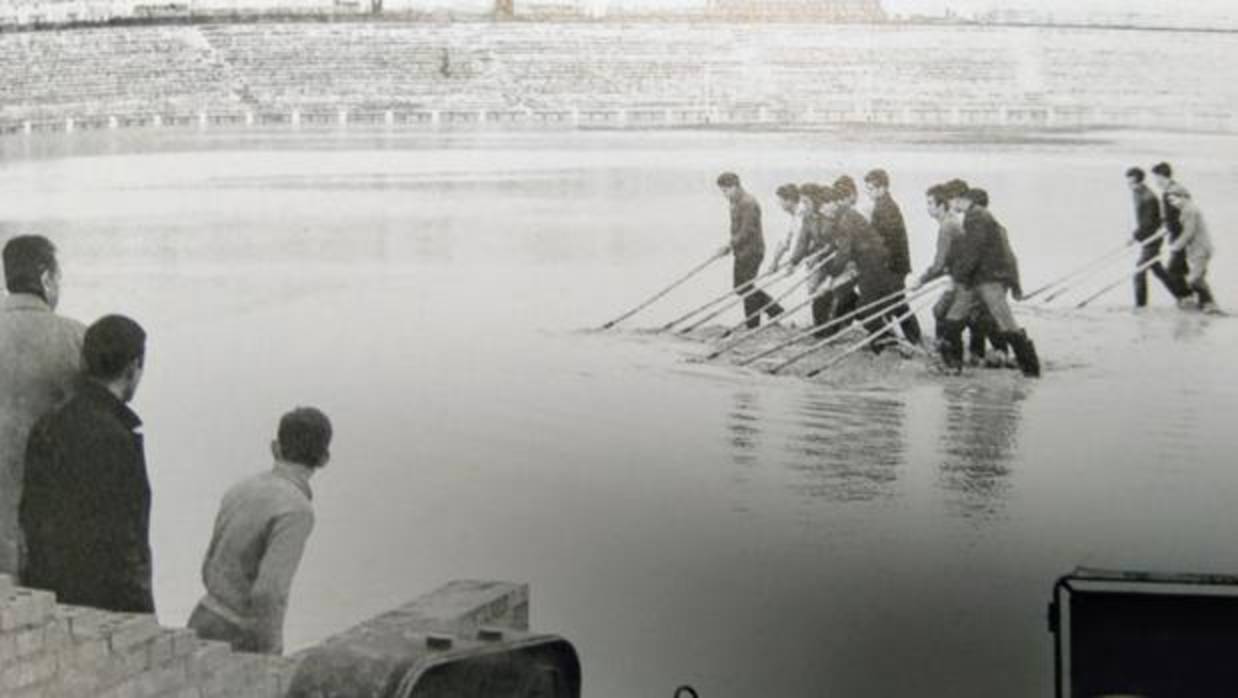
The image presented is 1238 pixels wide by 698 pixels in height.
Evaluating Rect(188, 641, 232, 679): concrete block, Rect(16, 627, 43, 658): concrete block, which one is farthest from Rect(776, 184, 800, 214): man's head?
Rect(16, 627, 43, 658): concrete block

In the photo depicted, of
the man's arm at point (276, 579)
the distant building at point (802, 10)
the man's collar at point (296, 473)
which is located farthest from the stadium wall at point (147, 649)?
the distant building at point (802, 10)

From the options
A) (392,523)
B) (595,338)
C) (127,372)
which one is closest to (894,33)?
(595,338)

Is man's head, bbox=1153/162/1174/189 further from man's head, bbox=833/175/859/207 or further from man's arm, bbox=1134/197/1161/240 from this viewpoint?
man's head, bbox=833/175/859/207

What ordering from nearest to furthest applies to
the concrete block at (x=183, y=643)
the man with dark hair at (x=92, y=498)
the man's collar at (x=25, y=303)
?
the concrete block at (x=183, y=643) → the man with dark hair at (x=92, y=498) → the man's collar at (x=25, y=303)

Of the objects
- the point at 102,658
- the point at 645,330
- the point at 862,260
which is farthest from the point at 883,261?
the point at 102,658

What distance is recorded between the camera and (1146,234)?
18.5 feet

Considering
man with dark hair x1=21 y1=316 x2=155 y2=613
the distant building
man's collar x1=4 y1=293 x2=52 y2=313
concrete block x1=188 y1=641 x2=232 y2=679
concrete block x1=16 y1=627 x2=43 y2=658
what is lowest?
concrete block x1=188 y1=641 x2=232 y2=679

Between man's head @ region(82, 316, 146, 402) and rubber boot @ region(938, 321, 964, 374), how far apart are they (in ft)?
7.49

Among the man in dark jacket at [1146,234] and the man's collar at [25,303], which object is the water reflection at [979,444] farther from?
the man's collar at [25,303]

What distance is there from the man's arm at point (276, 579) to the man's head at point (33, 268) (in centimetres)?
91

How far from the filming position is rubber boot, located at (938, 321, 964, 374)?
560 centimetres

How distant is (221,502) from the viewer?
18.4 ft

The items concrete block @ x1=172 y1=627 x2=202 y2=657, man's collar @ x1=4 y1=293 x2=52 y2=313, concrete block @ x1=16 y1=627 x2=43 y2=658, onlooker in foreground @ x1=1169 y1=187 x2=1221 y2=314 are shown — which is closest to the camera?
concrete block @ x1=16 y1=627 x2=43 y2=658

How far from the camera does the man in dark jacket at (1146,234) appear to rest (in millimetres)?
5625
